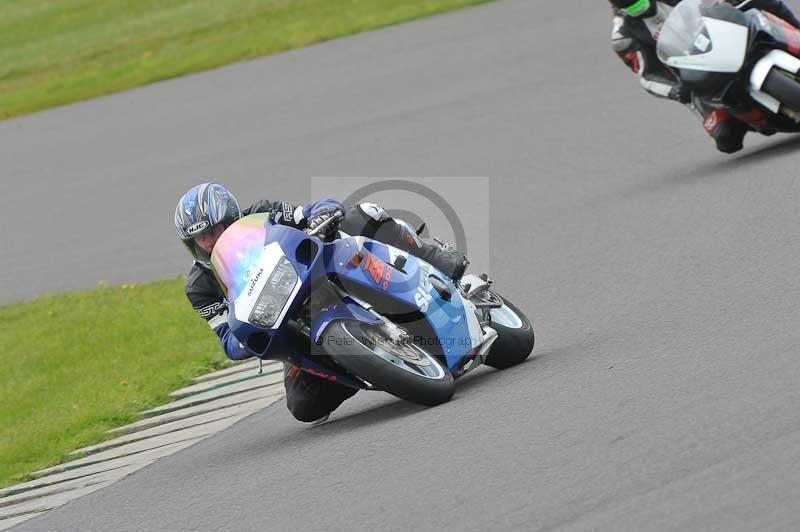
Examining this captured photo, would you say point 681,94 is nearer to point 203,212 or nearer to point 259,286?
point 203,212

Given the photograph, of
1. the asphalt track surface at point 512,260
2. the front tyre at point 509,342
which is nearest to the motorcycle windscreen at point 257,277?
the asphalt track surface at point 512,260

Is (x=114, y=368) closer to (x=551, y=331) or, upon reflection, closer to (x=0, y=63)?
(x=551, y=331)

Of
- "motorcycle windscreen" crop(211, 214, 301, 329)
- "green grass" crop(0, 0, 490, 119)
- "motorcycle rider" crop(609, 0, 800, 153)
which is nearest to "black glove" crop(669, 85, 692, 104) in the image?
"motorcycle rider" crop(609, 0, 800, 153)

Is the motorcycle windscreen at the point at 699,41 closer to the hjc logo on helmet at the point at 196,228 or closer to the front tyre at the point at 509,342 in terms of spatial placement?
the front tyre at the point at 509,342

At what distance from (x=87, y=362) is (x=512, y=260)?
3279mm

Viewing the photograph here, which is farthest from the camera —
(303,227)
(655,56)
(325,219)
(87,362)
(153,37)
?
(153,37)

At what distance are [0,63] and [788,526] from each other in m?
23.6

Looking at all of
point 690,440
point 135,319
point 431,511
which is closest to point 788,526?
point 690,440

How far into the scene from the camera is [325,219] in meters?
7.04

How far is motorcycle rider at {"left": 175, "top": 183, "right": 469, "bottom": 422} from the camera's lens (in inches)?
289

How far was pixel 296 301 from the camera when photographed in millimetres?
6719

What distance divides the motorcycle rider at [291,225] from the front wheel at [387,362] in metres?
0.71

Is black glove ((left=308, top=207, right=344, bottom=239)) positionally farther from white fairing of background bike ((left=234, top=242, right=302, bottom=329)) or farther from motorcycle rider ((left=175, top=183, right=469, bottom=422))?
white fairing of background bike ((left=234, top=242, right=302, bottom=329))

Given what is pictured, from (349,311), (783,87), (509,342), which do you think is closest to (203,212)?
(349,311)
